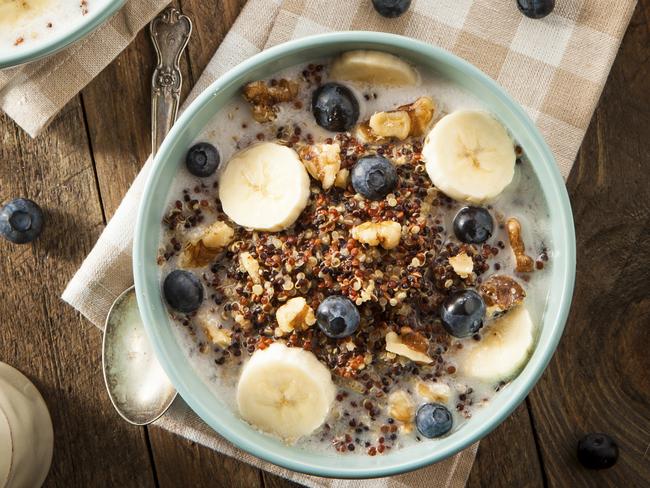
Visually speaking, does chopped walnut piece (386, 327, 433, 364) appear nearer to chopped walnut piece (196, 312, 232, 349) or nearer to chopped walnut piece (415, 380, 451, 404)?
chopped walnut piece (415, 380, 451, 404)

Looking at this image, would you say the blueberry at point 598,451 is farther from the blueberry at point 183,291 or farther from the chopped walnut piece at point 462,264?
the blueberry at point 183,291

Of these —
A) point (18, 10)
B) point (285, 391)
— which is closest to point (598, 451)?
point (285, 391)

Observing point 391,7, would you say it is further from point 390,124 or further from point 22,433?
point 22,433

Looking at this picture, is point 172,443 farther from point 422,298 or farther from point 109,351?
point 422,298

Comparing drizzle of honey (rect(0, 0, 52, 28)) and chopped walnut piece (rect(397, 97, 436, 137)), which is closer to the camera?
chopped walnut piece (rect(397, 97, 436, 137))

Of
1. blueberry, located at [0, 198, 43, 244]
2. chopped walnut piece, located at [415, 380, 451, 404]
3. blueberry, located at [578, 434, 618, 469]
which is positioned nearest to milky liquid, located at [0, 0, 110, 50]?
blueberry, located at [0, 198, 43, 244]
